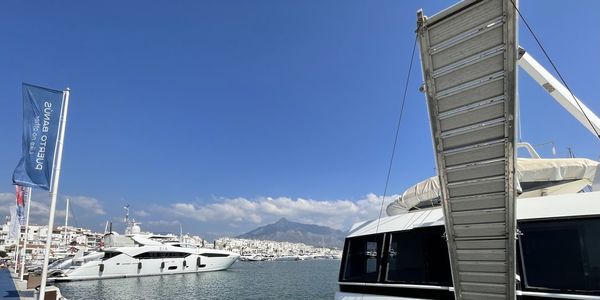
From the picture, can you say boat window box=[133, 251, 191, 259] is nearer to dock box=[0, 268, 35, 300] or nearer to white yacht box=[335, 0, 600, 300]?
dock box=[0, 268, 35, 300]

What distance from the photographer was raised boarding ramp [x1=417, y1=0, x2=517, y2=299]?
404cm

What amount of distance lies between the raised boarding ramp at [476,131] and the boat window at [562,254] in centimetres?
50

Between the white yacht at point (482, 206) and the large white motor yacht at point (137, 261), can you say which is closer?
the white yacht at point (482, 206)

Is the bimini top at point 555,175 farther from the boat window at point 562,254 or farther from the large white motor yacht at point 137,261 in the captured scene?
the large white motor yacht at point 137,261

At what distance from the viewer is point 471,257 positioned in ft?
17.2

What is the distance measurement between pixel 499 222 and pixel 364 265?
3.15 meters

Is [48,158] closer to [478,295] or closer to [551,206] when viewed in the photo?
[478,295]

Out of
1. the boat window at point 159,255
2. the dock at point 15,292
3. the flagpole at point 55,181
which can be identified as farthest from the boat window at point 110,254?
the flagpole at point 55,181

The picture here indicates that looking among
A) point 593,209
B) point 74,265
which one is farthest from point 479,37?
point 74,265

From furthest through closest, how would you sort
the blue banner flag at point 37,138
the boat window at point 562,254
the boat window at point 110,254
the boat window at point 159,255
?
the boat window at point 159,255, the boat window at point 110,254, the blue banner flag at point 37,138, the boat window at point 562,254

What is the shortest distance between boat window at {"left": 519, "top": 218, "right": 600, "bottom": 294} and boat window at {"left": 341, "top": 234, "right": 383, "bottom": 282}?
251 centimetres

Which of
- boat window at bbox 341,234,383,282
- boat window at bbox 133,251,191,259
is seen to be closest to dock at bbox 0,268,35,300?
boat window at bbox 341,234,383,282

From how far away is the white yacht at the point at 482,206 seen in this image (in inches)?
163

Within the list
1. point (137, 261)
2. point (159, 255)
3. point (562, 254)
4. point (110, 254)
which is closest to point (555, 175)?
point (562, 254)
